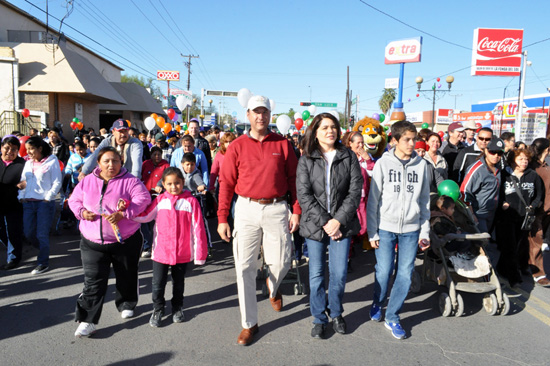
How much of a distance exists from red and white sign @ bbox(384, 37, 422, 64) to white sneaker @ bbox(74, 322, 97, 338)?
24.9 metres

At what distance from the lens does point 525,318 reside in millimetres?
4027

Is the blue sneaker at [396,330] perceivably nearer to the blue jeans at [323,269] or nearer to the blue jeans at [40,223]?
the blue jeans at [323,269]

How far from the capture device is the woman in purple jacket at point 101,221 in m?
3.49

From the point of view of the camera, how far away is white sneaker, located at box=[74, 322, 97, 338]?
3.45m

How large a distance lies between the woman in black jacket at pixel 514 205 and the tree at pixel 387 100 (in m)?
49.2

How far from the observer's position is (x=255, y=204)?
3449 millimetres

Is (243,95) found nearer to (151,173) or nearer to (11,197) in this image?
(151,173)

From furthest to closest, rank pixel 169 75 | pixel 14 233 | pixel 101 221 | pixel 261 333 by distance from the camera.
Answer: pixel 169 75
pixel 14 233
pixel 261 333
pixel 101 221

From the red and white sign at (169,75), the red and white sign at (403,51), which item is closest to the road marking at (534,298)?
the red and white sign at (403,51)

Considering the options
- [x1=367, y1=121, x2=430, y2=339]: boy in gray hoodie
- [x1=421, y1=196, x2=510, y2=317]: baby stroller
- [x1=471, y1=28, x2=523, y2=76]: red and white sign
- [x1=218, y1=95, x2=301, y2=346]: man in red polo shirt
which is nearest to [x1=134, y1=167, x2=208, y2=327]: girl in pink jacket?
[x1=218, y1=95, x2=301, y2=346]: man in red polo shirt

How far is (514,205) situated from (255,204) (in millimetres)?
3585

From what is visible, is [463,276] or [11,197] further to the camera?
[11,197]

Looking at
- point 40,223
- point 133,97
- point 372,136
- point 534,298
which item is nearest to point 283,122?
point 372,136

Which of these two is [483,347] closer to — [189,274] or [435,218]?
[435,218]
